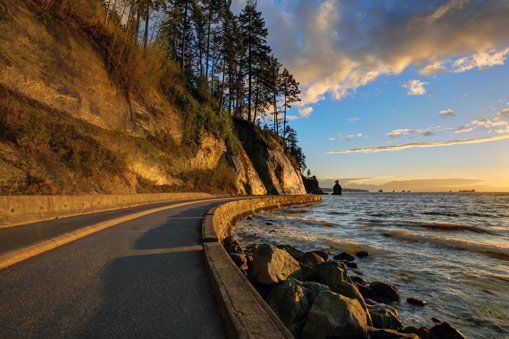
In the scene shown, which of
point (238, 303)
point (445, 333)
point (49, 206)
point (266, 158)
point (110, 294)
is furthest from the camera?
point (266, 158)

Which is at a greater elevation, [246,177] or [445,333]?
[246,177]

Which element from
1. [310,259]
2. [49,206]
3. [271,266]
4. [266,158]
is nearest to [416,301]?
[310,259]

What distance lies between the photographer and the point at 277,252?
7113 millimetres

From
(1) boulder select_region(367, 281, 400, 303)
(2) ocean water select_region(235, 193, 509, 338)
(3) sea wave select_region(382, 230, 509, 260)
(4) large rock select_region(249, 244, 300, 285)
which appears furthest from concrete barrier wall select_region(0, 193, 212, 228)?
(3) sea wave select_region(382, 230, 509, 260)

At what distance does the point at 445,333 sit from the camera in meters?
A: 5.40

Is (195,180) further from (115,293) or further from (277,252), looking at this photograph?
(115,293)

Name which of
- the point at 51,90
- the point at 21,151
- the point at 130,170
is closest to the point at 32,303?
the point at 21,151

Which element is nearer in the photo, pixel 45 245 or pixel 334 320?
pixel 334 320

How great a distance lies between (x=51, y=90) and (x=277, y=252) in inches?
594

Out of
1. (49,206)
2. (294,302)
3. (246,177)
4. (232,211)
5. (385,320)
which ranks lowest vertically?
(385,320)

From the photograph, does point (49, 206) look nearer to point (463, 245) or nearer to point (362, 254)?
point (362, 254)

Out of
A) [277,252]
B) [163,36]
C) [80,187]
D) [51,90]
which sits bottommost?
[277,252]

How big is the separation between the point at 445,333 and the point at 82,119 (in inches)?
726

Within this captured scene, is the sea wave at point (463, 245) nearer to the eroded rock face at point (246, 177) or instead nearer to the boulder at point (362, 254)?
the boulder at point (362, 254)
